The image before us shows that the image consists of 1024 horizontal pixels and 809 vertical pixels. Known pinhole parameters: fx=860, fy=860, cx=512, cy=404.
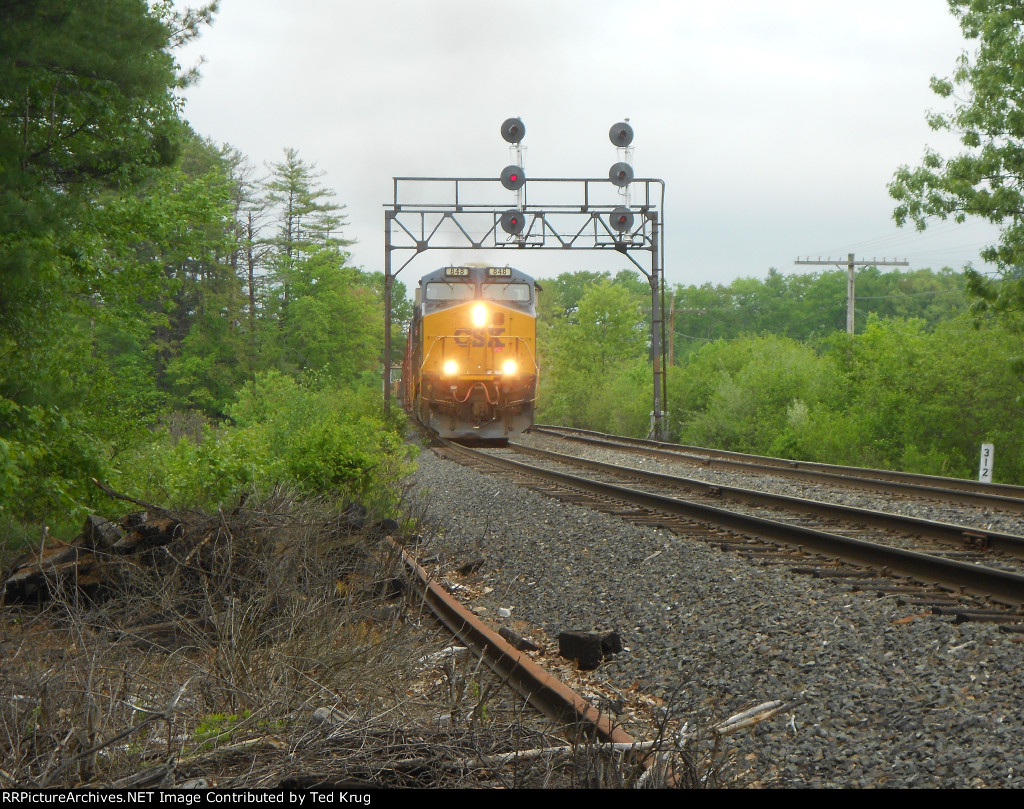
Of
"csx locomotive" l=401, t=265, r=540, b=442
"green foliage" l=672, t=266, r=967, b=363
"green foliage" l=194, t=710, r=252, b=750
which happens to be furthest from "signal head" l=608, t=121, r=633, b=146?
"green foliage" l=672, t=266, r=967, b=363

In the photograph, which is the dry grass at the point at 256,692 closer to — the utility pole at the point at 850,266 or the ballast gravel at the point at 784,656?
the ballast gravel at the point at 784,656

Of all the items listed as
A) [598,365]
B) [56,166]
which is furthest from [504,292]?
[598,365]

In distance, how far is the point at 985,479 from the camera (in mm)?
14445

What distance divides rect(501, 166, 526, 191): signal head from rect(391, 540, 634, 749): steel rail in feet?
57.9

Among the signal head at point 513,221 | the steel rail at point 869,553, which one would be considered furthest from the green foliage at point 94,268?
the signal head at point 513,221

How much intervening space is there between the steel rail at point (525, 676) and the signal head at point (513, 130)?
18389 millimetres

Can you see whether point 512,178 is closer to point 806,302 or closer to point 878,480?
point 878,480

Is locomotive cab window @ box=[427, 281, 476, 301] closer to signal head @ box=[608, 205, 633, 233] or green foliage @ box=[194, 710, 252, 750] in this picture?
signal head @ box=[608, 205, 633, 233]

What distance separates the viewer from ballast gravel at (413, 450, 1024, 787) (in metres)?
3.18

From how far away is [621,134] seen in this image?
22.8 m

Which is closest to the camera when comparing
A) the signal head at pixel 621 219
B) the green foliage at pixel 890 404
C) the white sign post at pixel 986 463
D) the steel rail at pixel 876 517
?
the steel rail at pixel 876 517

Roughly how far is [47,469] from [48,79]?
361 centimetres

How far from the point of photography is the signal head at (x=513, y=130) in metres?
22.3
